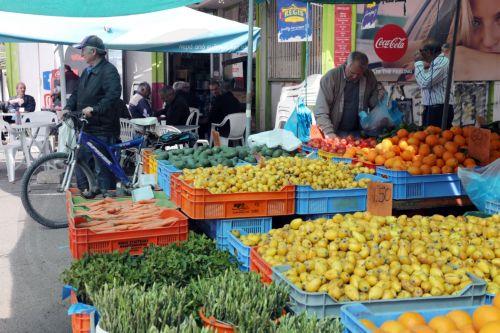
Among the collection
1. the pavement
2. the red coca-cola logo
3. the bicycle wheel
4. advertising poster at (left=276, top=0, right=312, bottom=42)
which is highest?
advertising poster at (left=276, top=0, right=312, bottom=42)

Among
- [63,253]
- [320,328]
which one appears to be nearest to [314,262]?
Answer: [320,328]

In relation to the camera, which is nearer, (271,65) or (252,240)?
(252,240)

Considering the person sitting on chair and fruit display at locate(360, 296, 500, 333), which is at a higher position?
the person sitting on chair

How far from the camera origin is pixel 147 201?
4875 mm

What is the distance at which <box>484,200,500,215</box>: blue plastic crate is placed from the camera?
13.9 feet

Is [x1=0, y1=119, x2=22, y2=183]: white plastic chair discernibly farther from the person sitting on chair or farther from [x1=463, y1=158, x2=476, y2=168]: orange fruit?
[x1=463, y1=158, x2=476, y2=168]: orange fruit

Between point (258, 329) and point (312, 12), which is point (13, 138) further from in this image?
point (258, 329)

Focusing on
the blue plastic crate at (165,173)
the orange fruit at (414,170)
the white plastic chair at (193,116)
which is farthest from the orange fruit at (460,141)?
the white plastic chair at (193,116)

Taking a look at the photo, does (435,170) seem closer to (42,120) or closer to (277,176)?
(277,176)

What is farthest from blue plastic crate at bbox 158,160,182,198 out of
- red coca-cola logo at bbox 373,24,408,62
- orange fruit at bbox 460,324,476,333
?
red coca-cola logo at bbox 373,24,408,62

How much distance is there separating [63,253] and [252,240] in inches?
116

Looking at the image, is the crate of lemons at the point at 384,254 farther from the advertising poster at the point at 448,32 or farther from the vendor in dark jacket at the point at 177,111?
the vendor in dark jacket at the point at 177,111

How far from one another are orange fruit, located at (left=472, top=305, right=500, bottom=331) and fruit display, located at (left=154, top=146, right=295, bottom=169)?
3301 mm

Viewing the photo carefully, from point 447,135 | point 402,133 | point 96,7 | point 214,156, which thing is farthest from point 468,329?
point 96,7
